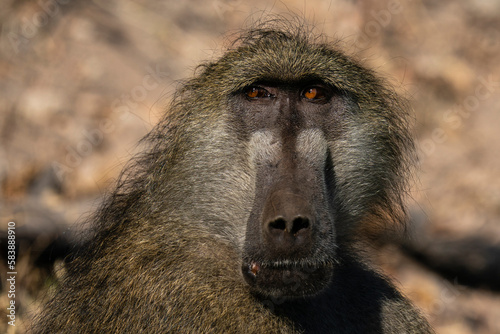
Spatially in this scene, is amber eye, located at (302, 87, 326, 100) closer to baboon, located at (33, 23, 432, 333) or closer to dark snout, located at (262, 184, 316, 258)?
baboon, located at (33, 23, 432, 333)

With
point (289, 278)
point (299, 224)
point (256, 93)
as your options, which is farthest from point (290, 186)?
point (256, 93)

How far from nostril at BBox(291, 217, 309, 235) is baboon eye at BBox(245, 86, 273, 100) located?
796 millimetres

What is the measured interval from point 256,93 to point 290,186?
0.65 metres

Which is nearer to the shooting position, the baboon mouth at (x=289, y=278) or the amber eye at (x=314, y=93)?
the baboon mouth at (x=289, y=278)

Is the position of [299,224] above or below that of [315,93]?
below

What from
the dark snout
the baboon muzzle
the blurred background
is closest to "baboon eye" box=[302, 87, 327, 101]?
the baboon muzzle

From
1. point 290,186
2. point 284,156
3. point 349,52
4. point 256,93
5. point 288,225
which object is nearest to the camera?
point 288,225

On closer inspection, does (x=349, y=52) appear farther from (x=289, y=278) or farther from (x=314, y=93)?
(x=289, y=278)

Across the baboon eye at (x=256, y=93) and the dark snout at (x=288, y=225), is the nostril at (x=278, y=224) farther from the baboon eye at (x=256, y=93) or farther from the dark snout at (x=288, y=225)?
the baboon eye at (x=256, y=93)

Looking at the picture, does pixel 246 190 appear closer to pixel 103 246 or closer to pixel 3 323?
pixel 103 246

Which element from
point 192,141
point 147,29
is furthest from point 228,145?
point 147,29

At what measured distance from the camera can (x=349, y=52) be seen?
6.14 m

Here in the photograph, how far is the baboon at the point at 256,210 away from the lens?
258 cm

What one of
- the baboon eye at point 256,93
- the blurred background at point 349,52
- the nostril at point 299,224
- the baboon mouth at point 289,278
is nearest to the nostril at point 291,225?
the nostril at point 299,224
